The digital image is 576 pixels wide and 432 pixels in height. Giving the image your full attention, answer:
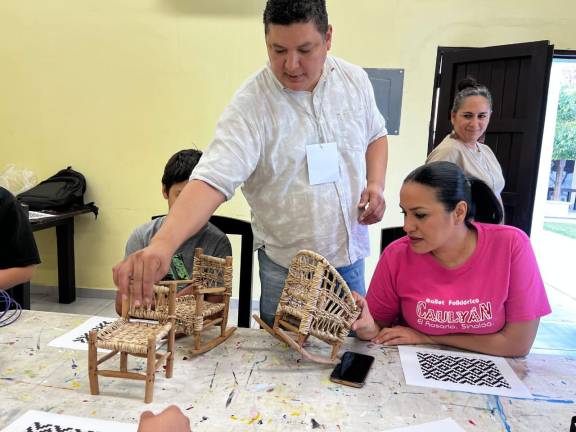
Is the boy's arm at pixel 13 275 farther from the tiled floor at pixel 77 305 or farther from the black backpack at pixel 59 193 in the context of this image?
the black backpack at pixel 59 193

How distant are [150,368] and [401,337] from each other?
693 mm

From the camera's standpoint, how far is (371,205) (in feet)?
4.01

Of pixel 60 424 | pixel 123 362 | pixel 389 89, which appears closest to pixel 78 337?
pixel 123 362

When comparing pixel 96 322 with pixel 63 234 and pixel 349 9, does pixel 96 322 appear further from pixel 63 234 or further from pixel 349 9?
pixel 349 9

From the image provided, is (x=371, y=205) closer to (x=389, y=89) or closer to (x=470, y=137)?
(x=470, y=137)

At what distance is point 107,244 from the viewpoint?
10.9ft

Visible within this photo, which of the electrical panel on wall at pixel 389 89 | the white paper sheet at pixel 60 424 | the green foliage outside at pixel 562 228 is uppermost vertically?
the electrical panel on wall at pixel 389 89

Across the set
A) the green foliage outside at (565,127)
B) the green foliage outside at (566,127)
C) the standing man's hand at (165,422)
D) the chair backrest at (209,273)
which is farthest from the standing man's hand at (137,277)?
the green foliage outside at (566,127)

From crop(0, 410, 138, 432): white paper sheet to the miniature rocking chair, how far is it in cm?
30

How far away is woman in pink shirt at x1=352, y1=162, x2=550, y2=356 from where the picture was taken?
119 cm

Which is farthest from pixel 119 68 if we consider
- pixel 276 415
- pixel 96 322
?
pixel 276 415

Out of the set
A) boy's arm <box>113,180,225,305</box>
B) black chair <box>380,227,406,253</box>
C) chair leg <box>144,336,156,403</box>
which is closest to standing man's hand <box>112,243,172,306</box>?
boy's arm <box>113,180,225,305</box>

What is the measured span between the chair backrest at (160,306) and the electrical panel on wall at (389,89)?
7.70ft

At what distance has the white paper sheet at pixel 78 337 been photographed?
1.12 meters
